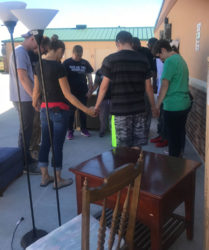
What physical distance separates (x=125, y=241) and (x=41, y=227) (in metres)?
1.21

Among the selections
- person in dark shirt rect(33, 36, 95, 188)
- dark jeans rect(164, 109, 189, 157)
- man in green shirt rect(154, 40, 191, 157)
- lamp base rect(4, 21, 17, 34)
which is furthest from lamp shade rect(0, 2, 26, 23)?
Answer: dark jeans rect(164, 109, 189, 157)

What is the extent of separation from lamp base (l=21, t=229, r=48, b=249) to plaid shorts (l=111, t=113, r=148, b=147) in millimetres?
1201

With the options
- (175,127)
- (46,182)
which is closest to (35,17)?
(46,182)

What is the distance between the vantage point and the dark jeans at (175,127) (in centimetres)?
320

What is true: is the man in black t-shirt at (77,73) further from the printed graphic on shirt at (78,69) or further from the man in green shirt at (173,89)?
the man in green shirt at (173,89)

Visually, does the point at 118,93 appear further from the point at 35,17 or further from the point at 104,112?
the point at 104,112

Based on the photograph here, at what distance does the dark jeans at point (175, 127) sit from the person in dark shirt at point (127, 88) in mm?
448

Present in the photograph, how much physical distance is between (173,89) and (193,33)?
1880 mm

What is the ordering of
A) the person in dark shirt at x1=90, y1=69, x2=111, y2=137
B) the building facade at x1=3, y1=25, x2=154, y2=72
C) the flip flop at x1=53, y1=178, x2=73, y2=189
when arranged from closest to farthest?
the flip flop at x1=53, y1=178, x2=73, y2=189 < the person in dark shirt at x1=90, y1=69, x2=111, y2=137 < the building facade at x1=3, y1=25, x2=154, y2=72

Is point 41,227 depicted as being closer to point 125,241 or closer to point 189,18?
point 125,241

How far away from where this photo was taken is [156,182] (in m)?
1.76

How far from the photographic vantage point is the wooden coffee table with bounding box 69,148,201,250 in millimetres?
1659

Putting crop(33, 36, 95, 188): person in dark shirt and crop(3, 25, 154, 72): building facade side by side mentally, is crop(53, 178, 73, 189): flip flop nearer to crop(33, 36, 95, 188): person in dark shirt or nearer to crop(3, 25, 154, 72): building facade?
crop(33, 36, 95, 188): person in dark shirt

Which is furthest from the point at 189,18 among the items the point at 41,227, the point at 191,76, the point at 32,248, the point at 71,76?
the point at 32,248
